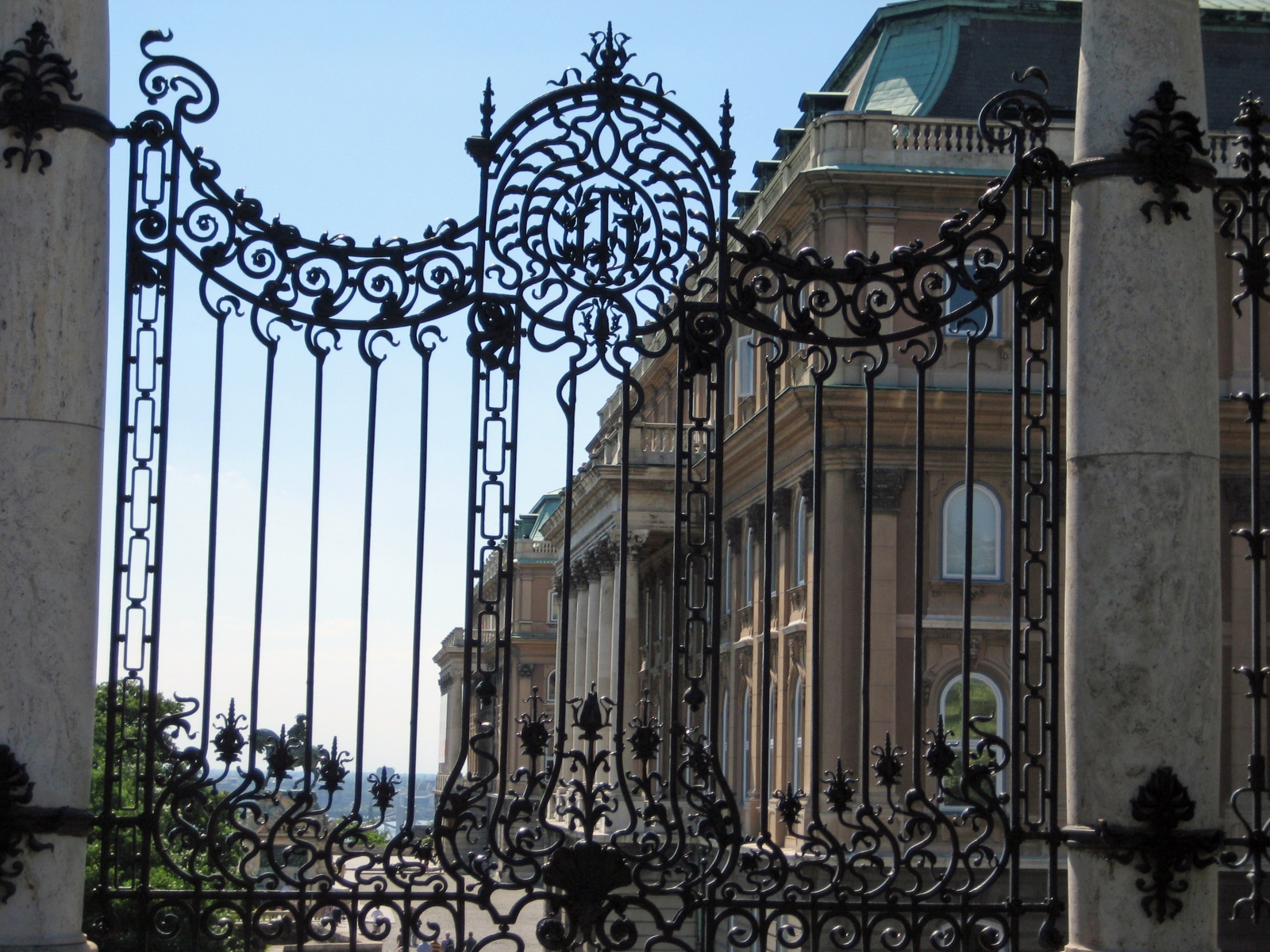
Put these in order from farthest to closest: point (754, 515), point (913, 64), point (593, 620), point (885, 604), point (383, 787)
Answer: point (593, 620) < point (913, 64) < point (754, 515) < point (885, 604) < point (383, 787)

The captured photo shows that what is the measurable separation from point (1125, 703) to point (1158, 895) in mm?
860

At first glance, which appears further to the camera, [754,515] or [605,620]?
[605,620]

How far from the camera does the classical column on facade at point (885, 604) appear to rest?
92.8 ft

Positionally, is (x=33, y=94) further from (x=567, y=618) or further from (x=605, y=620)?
(x=605, y=620)

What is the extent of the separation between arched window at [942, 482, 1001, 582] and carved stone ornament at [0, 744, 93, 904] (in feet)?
73.1

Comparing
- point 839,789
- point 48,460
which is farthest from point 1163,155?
point 48,460

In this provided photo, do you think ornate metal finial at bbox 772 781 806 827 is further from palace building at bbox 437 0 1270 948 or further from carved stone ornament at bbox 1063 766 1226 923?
palace building at bbox 437 0 1270 948

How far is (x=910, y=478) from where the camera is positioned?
102 ft

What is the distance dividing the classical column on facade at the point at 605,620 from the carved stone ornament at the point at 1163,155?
1403 inches

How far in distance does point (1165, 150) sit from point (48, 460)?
17.1 ft

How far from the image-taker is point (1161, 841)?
813 cm

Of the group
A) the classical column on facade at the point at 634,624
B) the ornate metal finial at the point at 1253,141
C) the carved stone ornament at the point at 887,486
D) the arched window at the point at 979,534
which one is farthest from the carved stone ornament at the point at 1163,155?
the classical column on facade at the point at 634,624

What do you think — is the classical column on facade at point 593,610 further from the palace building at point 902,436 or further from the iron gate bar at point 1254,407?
the iron gate bar at point 1254,407

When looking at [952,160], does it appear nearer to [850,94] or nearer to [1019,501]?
[850,94]
